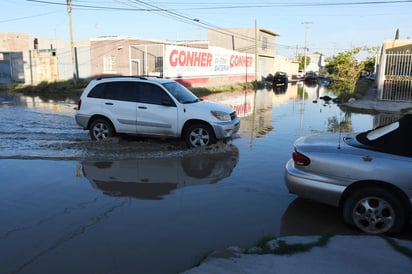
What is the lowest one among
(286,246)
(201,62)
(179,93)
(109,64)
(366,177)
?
(286,246)

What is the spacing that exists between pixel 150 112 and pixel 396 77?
17.1 metres

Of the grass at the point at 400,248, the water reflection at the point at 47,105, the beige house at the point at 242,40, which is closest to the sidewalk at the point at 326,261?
the grass at the point at 400,248

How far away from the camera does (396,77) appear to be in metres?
22.1

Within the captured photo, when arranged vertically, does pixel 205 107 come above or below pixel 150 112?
above

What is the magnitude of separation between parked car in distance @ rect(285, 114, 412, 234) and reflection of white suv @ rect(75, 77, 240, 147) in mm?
4605

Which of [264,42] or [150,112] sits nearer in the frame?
[150,112]

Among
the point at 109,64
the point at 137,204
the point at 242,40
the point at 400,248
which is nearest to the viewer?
the point at 400,248

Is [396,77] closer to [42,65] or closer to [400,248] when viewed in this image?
[400,248]

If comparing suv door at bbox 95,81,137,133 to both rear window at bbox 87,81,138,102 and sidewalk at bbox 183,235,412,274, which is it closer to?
rear window at bbox 87,81,138,102

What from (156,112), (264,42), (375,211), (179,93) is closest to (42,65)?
(179,93)

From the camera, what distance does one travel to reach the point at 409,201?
487cm

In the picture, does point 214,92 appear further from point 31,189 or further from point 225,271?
point 225,271

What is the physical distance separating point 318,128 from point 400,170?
957cm

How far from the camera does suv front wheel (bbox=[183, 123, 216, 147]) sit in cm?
998
